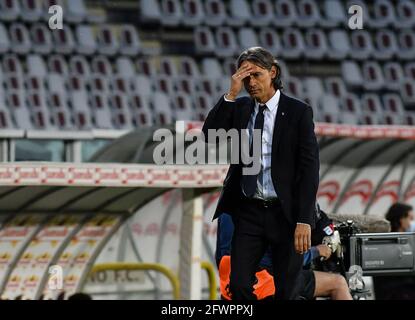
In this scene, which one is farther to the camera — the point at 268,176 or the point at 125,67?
the point at 125,67

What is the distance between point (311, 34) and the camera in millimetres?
26969

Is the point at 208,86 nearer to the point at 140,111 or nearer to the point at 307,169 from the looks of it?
the point at 140,111

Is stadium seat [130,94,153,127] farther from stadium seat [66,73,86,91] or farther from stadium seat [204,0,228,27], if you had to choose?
stadium seat [204,0,228,27]

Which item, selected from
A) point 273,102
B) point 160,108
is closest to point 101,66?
point 160,108

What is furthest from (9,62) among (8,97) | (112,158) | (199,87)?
(112,158)

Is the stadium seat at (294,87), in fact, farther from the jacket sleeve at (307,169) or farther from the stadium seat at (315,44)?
the jacket sleeve at (307,169)

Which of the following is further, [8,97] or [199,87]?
[199,87]

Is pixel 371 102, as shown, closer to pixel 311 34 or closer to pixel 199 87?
pixel 311 34

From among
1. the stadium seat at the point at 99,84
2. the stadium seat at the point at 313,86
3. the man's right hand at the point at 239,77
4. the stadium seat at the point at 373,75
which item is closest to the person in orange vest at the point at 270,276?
the man's right hand at the point at 239,77

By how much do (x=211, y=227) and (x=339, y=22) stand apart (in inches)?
605

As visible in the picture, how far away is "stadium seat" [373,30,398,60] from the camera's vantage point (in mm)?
27141

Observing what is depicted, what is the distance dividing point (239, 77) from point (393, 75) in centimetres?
2162

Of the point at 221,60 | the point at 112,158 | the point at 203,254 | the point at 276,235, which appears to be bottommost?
the point at 276,235

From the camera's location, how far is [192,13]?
1019 inches
